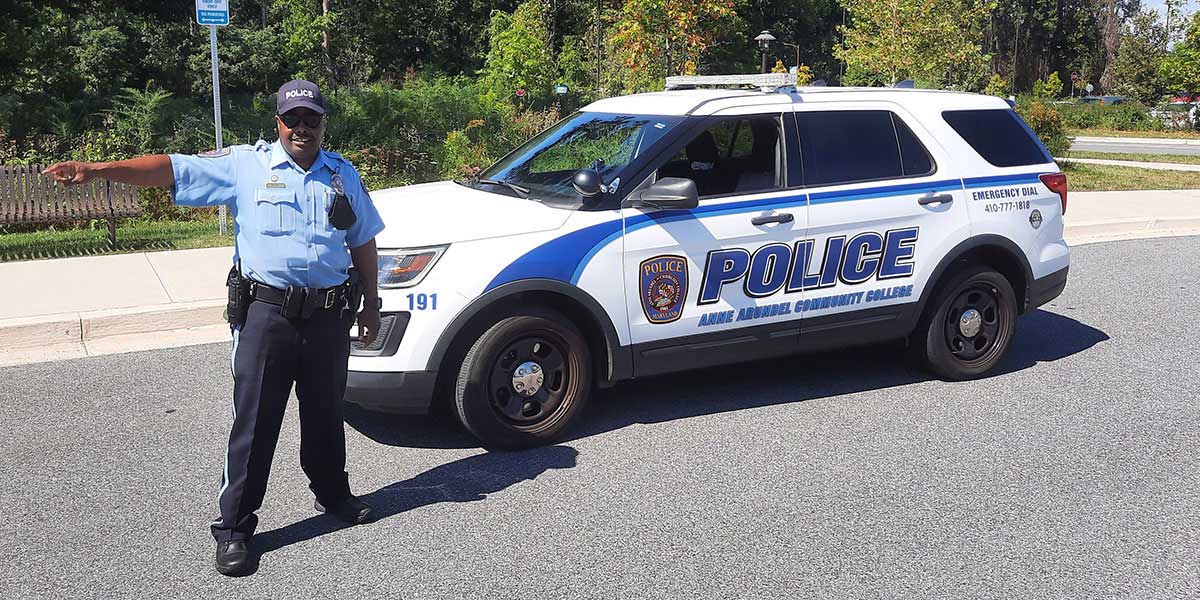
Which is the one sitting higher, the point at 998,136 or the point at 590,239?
the point at 998,136

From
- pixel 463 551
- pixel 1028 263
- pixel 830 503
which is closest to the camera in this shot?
pixel 463 551

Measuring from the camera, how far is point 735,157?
614 cm

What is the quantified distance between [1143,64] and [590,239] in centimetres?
5984

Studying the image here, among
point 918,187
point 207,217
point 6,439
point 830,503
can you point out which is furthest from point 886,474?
point 207,217

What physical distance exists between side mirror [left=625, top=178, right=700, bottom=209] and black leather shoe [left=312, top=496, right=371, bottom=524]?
6.75ft

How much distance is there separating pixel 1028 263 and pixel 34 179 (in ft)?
30.3

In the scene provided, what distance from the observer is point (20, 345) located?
24.1 ft

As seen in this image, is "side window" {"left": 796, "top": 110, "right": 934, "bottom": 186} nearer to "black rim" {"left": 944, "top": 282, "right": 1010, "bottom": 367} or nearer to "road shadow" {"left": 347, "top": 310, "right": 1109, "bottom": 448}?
"black rim" {"left": 944, "top": 282, "right": 1010, "bottom": 367}

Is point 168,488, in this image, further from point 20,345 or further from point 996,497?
point 996,497

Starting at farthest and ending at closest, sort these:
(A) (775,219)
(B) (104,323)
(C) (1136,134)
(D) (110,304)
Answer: (C) (1136,134) < (D) (110,304) < (B) (104,323) < (A) (775,219)

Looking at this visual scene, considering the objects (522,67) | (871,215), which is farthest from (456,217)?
(522,67)

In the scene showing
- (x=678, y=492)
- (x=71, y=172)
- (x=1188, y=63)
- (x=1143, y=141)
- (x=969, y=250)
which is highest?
(x=1188, y=63)

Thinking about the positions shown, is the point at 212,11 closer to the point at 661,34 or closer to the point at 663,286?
the point at 663,286

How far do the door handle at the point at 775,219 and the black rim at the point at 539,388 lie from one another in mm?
1273
